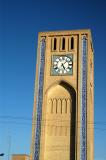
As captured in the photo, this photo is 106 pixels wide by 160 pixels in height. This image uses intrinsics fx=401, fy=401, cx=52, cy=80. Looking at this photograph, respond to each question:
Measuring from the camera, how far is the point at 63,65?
87.8 feet

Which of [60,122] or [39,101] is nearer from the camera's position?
[60,122]

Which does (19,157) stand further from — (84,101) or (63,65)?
(63,65)

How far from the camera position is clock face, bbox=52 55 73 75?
26.8 meters

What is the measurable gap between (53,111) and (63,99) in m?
1.06

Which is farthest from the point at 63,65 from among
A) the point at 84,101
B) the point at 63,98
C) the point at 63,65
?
the point at 84,101

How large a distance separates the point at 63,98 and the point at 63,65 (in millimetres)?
2206

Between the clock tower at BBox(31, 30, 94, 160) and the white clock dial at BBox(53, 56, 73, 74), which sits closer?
the clock tower at BBox(31, 30, 94, 160)

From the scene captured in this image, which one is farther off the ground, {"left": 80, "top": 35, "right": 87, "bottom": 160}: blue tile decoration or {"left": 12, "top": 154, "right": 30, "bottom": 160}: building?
{"left": 80, "top": 35, "right": 87, "bottom": 160}: blue tile decoration

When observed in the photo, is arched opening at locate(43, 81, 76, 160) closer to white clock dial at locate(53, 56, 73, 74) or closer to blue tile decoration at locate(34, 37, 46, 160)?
blue tile decoration at locate(34, 37, 46, 160)

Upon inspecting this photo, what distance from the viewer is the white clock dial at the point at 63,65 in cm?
2677

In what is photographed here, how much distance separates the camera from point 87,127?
24844mm

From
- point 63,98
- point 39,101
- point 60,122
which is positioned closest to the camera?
point 60,122

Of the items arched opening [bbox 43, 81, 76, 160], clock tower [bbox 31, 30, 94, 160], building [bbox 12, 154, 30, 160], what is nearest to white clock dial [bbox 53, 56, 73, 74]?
clock tower [bbox 31, 30, 94, 160]

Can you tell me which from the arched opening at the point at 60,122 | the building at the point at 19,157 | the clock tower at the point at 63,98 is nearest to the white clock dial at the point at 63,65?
the clock tower at the point at 63,98
